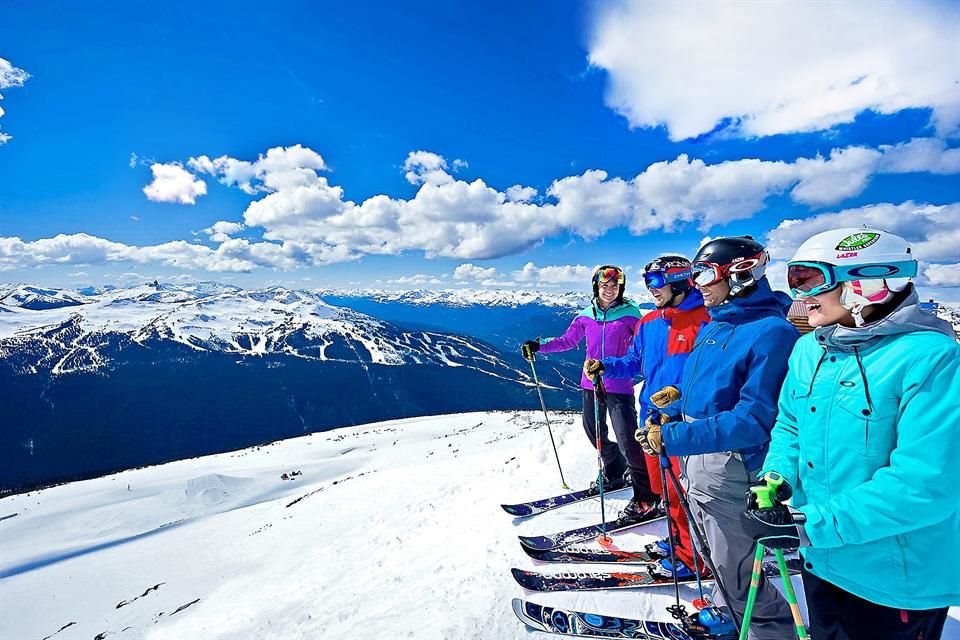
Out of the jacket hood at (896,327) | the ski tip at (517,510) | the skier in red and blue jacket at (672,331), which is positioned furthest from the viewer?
the ski tip at (517,510)

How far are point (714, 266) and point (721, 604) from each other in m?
3.54

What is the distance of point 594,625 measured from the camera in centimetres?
498

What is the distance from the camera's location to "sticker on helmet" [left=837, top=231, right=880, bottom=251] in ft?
8.46

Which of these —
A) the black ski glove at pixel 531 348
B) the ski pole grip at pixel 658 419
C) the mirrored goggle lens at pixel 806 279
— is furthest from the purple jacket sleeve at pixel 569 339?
the mirrored goggle lens at pixel 806 279

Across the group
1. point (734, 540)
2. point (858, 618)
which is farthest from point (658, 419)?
point (858, 618)

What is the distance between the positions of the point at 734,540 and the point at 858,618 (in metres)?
1.15

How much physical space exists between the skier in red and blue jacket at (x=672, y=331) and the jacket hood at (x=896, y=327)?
2.42 metres

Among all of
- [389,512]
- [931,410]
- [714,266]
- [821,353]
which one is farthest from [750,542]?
[389,512]

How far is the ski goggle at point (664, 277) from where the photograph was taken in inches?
210

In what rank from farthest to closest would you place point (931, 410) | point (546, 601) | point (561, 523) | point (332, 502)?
point (332, 502) < point (561, 523) < point (546, 601) < point (931, 410)

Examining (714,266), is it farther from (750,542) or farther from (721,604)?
(721,604)

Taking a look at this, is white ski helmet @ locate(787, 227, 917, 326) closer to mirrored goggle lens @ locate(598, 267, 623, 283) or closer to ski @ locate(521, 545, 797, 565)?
mirrored goggle lens @ locate(598, 267, 623, 283)

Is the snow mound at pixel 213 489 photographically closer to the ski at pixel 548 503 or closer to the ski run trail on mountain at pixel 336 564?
the ski run trail on mountain at pixel 336 564

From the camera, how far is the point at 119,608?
14.6 m
